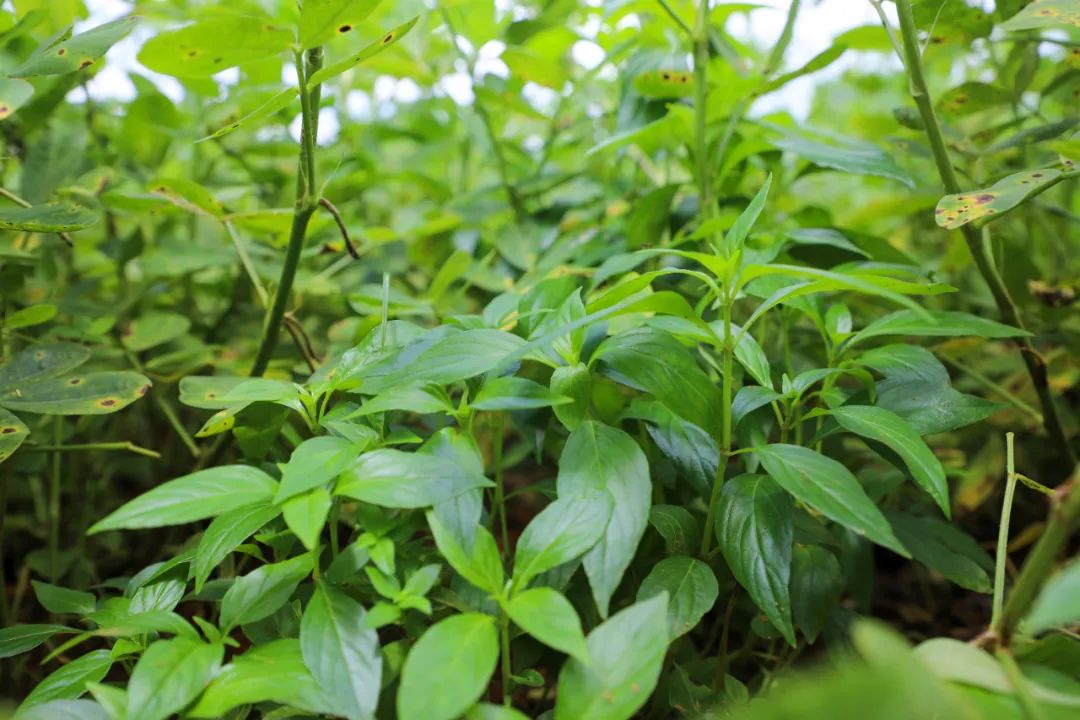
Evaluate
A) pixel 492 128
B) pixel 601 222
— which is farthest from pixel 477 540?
pixel 492 128

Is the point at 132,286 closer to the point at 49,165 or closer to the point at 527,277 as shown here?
the point at 49,165

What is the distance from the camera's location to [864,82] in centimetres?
161

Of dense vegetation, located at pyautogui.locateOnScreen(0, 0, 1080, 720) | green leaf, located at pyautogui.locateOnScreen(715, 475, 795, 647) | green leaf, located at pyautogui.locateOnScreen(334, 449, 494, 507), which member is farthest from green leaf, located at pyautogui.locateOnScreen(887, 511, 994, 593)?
green leaf, located at pyautogui.locateOnScreen(334, 449, 494, 507)

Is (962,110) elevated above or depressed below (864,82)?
below

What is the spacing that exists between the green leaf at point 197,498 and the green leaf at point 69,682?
0.11 metres

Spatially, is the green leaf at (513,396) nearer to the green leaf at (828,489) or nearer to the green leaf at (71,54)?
the green leaf at (828,489)

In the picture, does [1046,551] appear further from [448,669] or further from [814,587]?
[448,669]

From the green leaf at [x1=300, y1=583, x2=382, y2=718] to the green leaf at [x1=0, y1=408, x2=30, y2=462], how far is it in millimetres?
337

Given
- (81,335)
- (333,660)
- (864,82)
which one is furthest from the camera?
(864,82)

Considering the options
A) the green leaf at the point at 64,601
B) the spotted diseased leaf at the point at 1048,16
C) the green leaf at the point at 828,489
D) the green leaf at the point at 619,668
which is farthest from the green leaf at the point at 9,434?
the spotted diseased leaf at the point at 1048,16

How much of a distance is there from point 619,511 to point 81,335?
2.36ft

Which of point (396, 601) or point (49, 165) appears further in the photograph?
point (49, 165)

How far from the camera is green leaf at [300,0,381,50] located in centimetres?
59

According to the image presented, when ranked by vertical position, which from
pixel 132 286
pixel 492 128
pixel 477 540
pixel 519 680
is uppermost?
pixel 492 128
